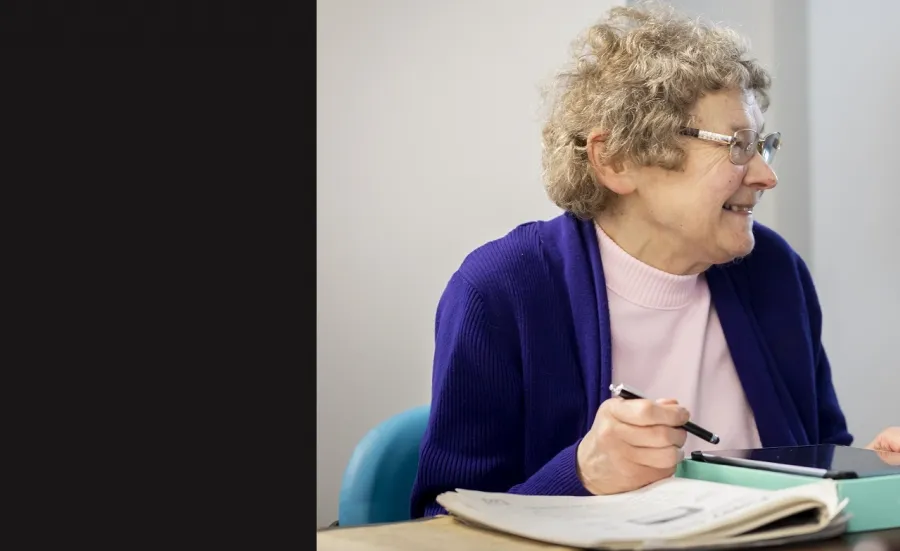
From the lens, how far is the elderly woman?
1.27m

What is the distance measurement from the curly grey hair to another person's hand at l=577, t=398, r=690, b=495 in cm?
61

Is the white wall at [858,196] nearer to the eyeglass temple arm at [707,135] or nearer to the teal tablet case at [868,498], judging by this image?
the eyeglass temple arm at [707,135]

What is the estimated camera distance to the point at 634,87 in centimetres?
148

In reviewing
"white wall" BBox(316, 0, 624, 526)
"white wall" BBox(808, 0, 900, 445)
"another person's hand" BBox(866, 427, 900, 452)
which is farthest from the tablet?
"white wall" BBox(316, 0, 624, 526)

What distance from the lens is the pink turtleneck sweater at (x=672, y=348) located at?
1.42m

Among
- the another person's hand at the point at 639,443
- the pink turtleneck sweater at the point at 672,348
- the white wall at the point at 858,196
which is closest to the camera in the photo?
the another person's hand at the point at 639,443

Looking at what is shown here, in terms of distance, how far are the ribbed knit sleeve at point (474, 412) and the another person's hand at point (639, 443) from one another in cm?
26

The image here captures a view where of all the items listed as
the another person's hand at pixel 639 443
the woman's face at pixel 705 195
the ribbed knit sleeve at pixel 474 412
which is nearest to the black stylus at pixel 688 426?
the another person's hand at pixel 639 443

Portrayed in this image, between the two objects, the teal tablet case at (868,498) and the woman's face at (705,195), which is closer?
the teal tablet case at (868,498)

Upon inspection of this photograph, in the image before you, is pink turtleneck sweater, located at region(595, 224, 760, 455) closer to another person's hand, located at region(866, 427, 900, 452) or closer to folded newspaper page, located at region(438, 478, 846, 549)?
another person's hand, located at region(866, 427, 900, 452)

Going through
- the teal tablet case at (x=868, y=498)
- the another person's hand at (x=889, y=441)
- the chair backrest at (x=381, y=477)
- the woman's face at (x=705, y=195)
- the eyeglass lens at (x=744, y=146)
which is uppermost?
the eyeglass lens at (x=744, y=146)
